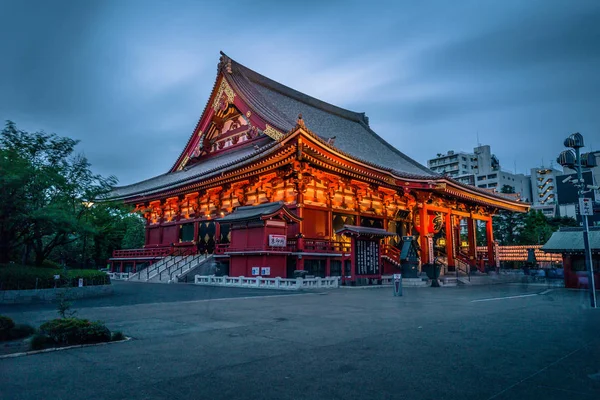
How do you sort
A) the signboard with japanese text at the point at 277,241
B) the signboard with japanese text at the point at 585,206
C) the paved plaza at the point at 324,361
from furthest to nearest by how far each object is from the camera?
the signboard with japanese text at the point at 277,241, the signboard with japanese text at the point at 585,206, the paved plaza at the point at 324,361

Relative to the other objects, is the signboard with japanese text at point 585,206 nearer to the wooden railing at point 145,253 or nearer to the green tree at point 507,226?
the wooden railing at point 145,253

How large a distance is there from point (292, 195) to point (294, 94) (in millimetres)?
16178

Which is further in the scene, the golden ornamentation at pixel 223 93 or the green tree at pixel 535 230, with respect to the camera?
the green tree at pixel 535 230

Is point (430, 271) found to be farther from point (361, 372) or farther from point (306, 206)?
point (361, 372)

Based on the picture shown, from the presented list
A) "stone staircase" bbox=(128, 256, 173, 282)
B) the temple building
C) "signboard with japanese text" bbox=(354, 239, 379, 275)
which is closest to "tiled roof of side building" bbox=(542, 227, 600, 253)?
the temple building

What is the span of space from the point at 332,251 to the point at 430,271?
599 cm

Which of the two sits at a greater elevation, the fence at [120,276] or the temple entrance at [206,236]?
the temple entrance at [206,236]

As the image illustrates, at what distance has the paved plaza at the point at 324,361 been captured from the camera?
370 cm

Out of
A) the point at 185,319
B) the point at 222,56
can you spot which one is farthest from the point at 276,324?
the point at 222,56

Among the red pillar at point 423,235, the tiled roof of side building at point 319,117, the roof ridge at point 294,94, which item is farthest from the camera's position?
the roof ridge at point 294,94

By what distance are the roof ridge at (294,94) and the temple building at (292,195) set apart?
0.12 meters

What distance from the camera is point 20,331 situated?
21.2 ft

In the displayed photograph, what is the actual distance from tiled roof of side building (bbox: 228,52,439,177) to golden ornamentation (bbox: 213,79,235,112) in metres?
0.77

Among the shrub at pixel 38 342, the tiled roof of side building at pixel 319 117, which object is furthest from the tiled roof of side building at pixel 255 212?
the shrub at pixel 38 342
